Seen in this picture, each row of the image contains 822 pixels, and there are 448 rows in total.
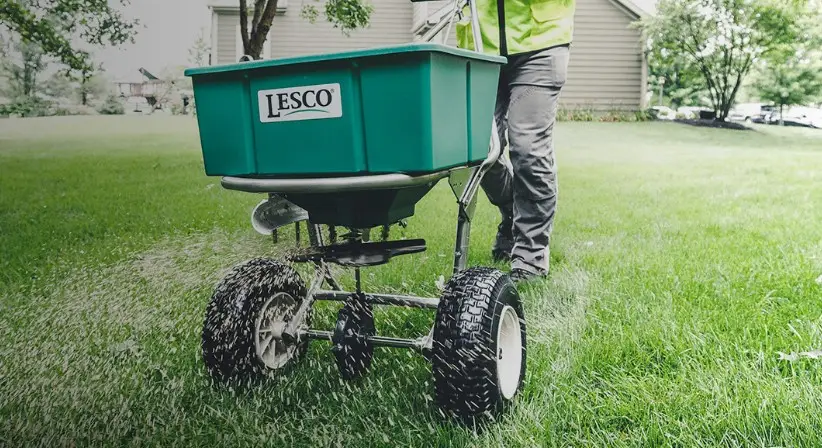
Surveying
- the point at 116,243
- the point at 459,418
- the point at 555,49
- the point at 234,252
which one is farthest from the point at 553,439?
the point at 116,243

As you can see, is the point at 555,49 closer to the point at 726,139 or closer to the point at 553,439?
the point at 553,439

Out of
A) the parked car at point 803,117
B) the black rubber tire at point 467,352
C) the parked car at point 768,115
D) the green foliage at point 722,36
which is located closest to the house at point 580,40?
the green foliage at point 722,36

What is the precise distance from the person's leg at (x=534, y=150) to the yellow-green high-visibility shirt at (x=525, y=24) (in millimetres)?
34

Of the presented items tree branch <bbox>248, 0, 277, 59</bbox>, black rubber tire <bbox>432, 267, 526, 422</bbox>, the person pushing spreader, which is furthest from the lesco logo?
tree branch <bbox>248, 0, 277, 59</bbox>

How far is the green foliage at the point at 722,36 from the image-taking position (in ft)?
9.46

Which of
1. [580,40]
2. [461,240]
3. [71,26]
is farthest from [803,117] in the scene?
[71,26]

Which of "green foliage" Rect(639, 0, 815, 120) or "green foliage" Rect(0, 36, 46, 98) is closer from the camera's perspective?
"green foliage" Rect(0, 36, 46, 98)

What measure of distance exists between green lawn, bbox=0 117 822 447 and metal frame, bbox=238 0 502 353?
0.12m

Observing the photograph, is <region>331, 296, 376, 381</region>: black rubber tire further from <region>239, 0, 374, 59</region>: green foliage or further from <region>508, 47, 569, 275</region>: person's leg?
<region>239, 0, 374, 59</region>: green foliage

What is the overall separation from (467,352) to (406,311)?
60 centimetres

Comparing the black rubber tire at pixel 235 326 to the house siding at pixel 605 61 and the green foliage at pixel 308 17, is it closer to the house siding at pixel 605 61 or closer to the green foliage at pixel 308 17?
the green foliage at pixel 308 17

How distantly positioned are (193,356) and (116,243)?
0.94 meters

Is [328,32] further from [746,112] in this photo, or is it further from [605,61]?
[746,112]

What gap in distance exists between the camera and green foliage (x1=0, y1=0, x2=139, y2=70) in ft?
7.50
